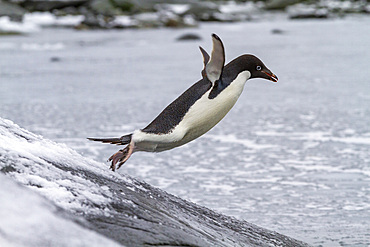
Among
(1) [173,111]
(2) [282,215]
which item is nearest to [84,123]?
(2) [282,215]

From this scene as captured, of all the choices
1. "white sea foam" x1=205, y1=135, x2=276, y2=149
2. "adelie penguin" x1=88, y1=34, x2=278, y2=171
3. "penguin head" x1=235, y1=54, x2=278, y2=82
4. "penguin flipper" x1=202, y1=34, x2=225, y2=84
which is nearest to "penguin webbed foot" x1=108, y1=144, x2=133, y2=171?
"adelie penguin" x1=88, y1=34, x2=278, y2=171

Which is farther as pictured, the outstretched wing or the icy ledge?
the outstretched wing

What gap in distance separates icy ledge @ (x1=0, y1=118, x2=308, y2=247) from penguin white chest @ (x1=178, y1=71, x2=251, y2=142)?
0.32 m

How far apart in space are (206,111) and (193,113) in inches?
2.3

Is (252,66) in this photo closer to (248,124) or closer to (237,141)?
(237,141)

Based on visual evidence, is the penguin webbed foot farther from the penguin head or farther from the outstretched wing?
the penguin head

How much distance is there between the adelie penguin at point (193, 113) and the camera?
3062 millimetres

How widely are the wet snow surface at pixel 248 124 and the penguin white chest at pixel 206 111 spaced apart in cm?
103

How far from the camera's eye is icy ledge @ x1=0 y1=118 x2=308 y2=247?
2055mm

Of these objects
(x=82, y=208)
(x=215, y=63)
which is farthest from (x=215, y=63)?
(x=82, y=208)

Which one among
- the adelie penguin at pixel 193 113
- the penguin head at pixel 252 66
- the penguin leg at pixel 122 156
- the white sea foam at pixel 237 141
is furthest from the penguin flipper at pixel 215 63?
the white sea foam at pixel 237 141

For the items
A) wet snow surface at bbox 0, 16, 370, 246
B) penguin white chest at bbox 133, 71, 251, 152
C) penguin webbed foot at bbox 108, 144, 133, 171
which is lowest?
wet snow surface at bbox 0, 16, 370, 246

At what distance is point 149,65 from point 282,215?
334 inches

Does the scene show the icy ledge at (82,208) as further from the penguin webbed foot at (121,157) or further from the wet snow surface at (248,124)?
the wet snow surface at (248,124)
